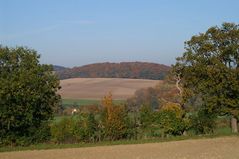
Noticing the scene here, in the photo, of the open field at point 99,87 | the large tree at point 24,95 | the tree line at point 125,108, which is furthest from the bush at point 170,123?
the open field at point 99,87

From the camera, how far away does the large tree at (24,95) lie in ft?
129

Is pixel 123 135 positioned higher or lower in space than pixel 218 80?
lower

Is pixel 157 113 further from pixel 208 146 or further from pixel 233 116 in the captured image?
pixel 208 146

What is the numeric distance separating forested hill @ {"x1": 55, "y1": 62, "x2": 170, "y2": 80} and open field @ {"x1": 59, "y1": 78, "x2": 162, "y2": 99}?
4.28 m

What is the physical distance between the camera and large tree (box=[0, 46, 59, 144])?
3931cm

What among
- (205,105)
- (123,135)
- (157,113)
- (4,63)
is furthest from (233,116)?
(4,63)

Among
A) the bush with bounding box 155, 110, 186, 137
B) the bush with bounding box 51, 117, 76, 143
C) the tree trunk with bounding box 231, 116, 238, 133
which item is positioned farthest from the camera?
the tree trunk with bounding box 231, 116, 238, 133

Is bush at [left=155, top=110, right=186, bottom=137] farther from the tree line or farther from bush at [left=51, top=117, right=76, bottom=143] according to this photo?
bush at [left=51, top=117, right=76, bottom=143]

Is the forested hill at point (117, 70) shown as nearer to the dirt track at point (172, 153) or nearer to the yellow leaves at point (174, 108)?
the yellow leaves at point (174, 108)

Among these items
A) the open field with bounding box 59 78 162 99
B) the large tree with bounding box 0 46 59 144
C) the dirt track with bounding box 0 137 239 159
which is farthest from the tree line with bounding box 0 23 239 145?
the open field with bounding box 59 78 162 99

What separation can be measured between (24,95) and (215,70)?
1643cm

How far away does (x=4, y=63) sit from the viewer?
41781 mm

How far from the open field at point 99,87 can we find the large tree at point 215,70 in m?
37.9

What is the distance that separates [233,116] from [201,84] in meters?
4.37
